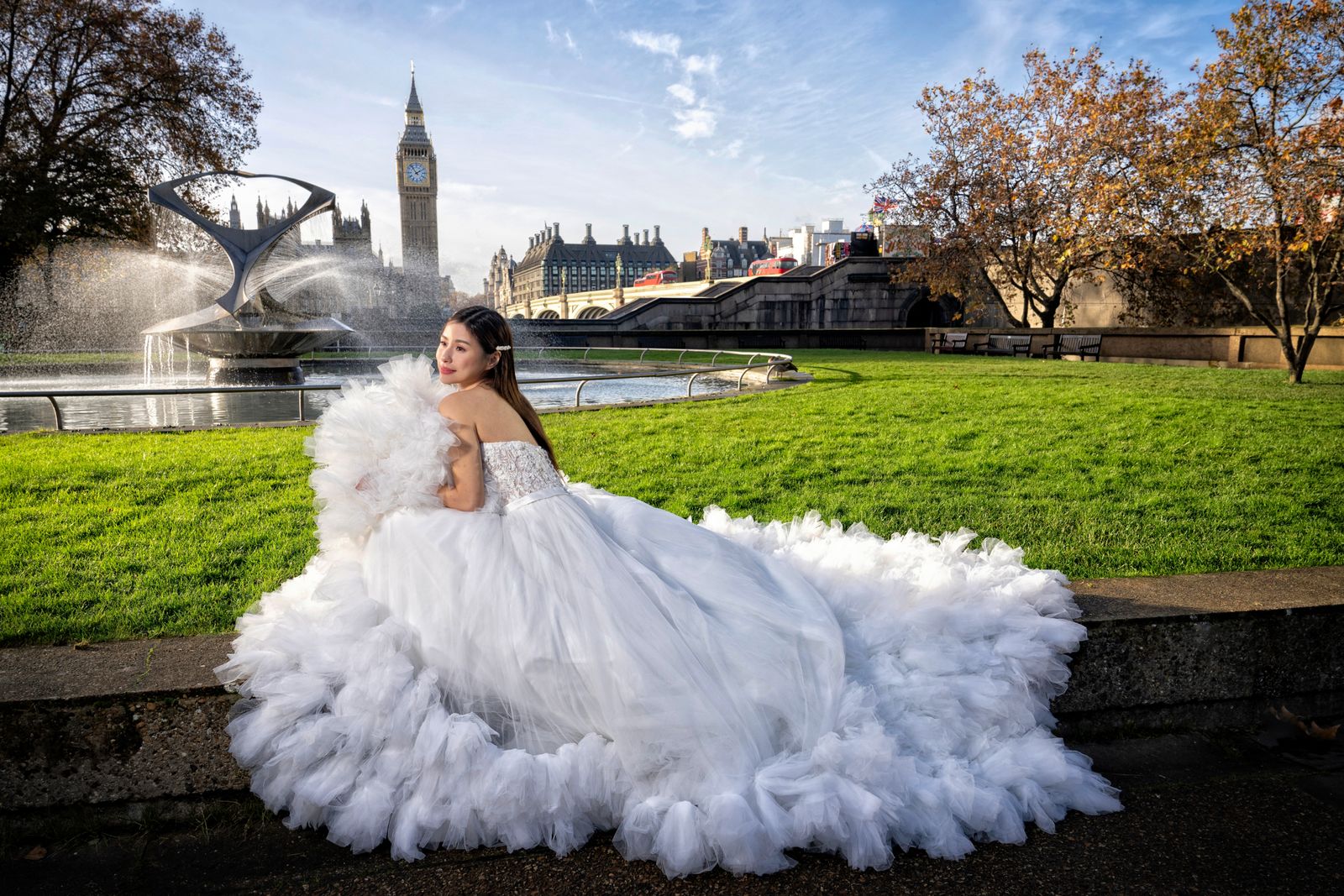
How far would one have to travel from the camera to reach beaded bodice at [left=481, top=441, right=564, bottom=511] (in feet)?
10.0

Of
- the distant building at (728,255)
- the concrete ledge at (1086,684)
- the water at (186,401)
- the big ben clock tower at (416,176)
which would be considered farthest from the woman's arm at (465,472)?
the big ben clock tower at (416,176)

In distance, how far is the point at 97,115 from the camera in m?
23.5

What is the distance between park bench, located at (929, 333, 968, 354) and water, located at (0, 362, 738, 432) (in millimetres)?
12689

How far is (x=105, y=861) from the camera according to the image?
2.52 m

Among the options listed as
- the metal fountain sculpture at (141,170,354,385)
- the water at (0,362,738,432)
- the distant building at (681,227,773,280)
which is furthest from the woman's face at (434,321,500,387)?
the distant building at (681,227,773,280)

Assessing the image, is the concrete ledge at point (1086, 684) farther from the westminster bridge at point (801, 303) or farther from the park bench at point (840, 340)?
the westminster bridge at point (801, 303)

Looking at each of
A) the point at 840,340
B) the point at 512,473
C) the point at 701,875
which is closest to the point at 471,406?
the point at 512,473

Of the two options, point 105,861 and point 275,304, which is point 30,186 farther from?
point 105,861

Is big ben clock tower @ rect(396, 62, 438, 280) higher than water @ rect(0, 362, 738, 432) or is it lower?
higher

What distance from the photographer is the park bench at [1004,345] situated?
24891 millimetres

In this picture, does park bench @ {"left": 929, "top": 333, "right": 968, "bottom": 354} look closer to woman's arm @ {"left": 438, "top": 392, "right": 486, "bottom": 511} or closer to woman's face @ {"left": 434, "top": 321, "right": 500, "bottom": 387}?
woman's face @ {"left": 434, "top": 321, "right": 500, "bottom": 387}

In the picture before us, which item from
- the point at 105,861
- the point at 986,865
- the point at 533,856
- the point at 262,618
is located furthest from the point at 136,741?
the point at 986,865

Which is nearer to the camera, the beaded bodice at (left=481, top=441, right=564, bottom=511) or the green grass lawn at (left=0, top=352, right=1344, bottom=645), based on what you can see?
the beaded bodice at (left=481, top=441, right=564, bottom=511)

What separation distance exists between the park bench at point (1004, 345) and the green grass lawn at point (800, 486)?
Answer: 14572mm
